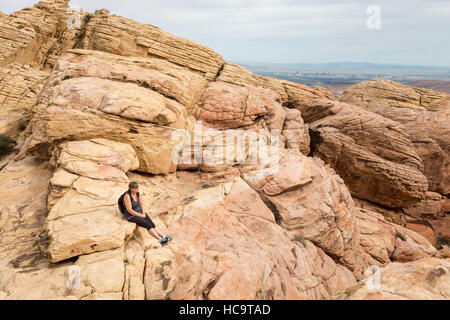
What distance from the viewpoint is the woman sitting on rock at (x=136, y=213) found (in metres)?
10.2

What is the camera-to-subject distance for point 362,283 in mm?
9617

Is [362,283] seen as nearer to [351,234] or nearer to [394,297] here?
[394,297]

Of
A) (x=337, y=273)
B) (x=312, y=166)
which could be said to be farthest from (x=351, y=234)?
(x=312, y=166)

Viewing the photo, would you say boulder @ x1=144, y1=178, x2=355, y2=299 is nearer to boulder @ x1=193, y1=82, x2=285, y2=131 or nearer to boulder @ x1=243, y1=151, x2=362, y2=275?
boulder @ x1=243, y1=151, x2=362, y2=275

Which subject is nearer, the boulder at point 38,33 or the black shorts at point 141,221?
the black shorts at point 141,221

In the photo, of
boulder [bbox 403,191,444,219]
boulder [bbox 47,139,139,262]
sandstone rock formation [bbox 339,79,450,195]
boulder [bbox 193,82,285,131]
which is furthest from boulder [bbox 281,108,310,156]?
boulder [bbox 47,139,139,262]

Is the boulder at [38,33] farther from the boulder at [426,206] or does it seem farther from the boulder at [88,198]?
the boulder at [426,206]

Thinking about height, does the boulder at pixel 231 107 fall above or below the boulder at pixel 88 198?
above

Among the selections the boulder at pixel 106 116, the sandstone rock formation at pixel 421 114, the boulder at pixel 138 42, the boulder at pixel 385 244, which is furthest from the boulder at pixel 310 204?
the sandstone rock formation at pixel 421 114

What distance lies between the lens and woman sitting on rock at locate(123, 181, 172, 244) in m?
10.2

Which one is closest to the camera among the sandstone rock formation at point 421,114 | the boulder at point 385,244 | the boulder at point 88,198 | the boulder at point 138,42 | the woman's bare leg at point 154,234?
the boulder at point 88,198

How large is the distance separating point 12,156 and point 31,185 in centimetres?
515

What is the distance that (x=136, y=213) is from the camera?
33.6 ft

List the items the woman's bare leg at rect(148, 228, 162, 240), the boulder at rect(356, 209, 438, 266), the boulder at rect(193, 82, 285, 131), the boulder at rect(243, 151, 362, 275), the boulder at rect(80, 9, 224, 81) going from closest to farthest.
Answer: the woman's bare leg at rect(148, 228, 162, 240), the boulder at rect(243, 151, 362, 275), the boulder at rect(356, 209, 438, 266), the boulder at rect(193, 82, 285, 131), the boulder at rect(80, 9, 224, 81)
